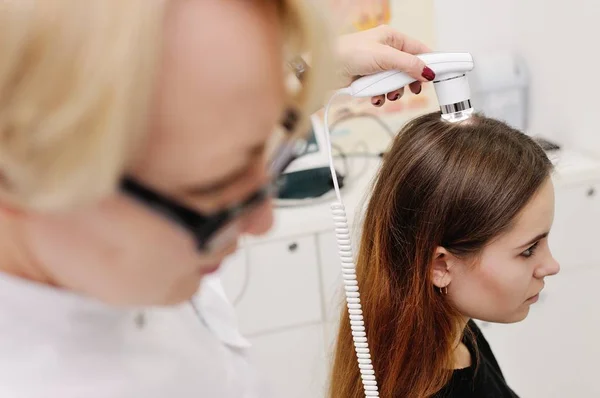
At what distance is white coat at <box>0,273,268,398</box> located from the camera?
1.45 feet

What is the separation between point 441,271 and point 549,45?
3.49 ft

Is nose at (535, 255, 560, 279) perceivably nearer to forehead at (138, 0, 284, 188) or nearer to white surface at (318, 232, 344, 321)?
white surface at (318, 232, 344, 321)

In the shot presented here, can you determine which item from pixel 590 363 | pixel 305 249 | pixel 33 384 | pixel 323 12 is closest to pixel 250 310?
pixel 305 249

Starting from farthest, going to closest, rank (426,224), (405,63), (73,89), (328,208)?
(328,208) → (426,224) → (405,63) → (73,89)

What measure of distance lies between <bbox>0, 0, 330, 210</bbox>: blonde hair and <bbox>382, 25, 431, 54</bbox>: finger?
61 centimetres

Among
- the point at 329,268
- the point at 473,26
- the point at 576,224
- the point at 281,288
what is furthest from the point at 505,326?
the point at 473,26

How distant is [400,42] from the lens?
2.96 ft

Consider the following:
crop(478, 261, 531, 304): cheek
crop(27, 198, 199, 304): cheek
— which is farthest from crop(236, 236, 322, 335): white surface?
crop(27, 198, 199, 304): cheek

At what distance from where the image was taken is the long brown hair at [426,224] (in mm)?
892

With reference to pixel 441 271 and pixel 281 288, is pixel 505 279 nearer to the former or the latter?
pixel 441 271

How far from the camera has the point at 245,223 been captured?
0.44 meters

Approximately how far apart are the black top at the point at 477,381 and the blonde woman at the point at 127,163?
551mm

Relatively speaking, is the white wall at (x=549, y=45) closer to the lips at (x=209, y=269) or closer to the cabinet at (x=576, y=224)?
the cabinet at (x=576, y=224)

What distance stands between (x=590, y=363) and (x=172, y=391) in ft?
5.29
